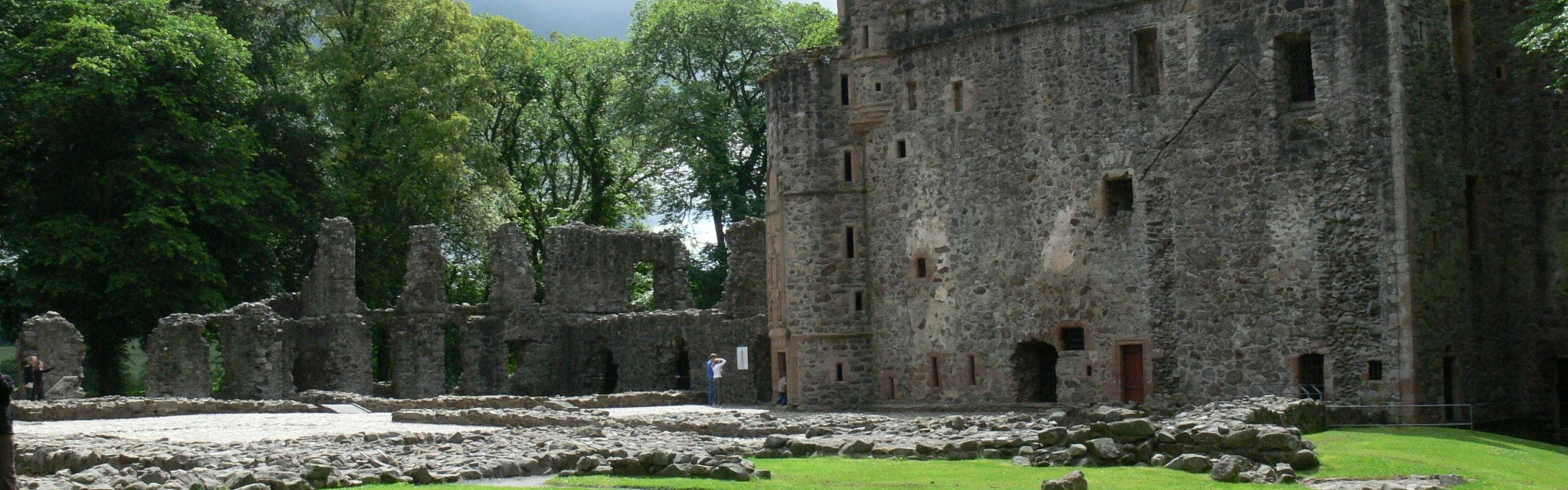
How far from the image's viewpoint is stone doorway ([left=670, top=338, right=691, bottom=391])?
46.7 m

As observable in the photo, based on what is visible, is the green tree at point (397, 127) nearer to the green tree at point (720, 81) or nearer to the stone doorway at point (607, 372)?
the green tree at point (720, 81)

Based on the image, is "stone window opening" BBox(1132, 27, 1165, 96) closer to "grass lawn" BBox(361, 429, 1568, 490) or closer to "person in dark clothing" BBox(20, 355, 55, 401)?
"grass lawn" BBox(361, 429, 1568, 490)

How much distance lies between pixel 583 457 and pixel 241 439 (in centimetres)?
956

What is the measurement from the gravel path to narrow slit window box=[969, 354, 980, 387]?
1018 centimetres

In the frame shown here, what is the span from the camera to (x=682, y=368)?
48.6m

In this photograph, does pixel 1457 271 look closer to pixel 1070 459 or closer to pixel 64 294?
pixel 1070 459

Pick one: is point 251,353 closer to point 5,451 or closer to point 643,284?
point 643,284

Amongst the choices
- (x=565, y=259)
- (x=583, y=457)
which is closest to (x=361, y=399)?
(x=565, y=259)

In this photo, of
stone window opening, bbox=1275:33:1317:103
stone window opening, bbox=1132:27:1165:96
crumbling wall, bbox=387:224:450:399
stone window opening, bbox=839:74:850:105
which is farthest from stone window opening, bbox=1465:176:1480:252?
crumbling wall, bbox=387:224:450:399

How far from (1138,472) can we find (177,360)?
31.1m

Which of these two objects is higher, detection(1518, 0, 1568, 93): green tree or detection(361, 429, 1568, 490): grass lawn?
detection(1518, 0, 1568, 93): green tree

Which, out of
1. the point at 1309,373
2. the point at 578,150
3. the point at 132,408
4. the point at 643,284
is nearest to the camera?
the point at 1309,373

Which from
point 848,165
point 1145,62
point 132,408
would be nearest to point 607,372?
point 848,165

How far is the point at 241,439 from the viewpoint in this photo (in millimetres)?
28312
